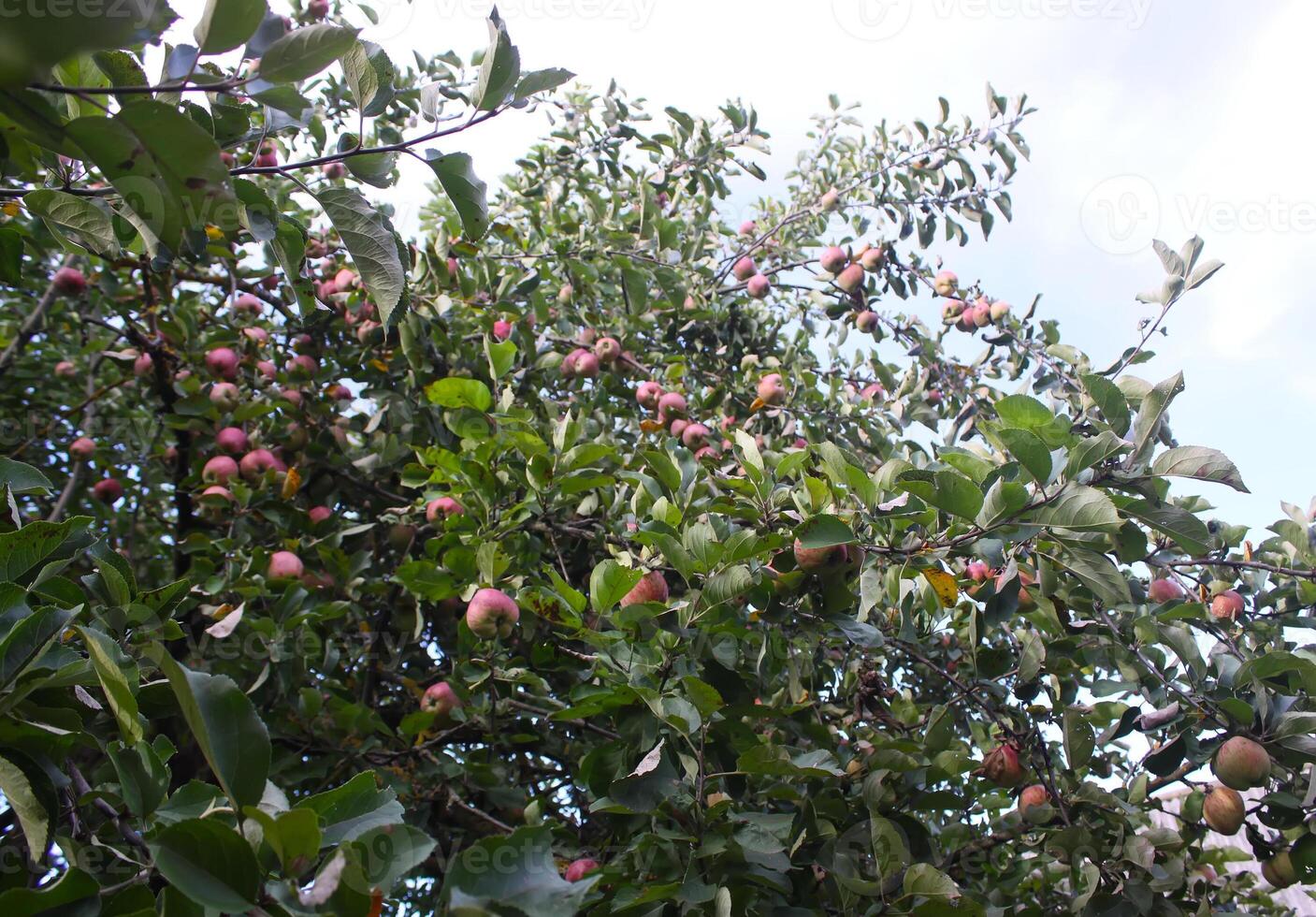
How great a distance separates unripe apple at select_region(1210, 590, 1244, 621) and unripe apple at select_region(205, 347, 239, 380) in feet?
8.10

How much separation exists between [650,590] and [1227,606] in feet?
4.09

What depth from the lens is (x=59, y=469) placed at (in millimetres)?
2824

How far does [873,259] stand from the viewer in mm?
2875

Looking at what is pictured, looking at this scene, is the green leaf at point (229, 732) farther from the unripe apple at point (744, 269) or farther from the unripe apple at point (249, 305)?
the unripe apple at point (744, 269)

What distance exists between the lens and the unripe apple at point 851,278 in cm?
285

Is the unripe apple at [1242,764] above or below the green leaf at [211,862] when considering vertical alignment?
above

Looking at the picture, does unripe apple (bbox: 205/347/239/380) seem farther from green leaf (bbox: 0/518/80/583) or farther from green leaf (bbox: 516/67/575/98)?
green leaf (bbox: 516/67/575/98)

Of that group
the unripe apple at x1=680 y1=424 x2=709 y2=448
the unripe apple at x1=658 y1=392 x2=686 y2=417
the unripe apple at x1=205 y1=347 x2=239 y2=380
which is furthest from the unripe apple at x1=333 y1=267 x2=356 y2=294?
the unripe apple at x1=680 y1=424 x2=709 y2=448

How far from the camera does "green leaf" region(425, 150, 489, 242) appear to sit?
90 cm

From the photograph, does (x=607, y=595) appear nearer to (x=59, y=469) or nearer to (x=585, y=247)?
(x=585, y=247)

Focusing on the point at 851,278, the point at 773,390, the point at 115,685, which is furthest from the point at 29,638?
the point at 851,278

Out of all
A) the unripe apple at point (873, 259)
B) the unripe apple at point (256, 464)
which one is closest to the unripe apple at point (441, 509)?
the unripe apple at point (256, 464)

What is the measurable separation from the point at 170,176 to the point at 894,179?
104 inches

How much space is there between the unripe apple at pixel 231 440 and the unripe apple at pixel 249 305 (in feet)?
1.73
